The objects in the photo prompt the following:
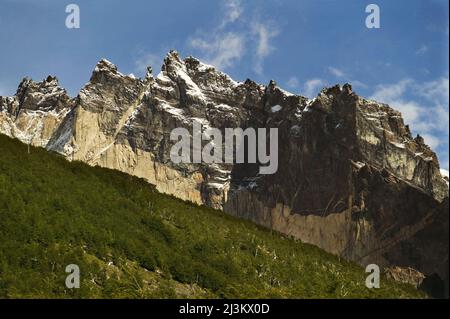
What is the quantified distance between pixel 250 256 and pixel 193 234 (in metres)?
7.10

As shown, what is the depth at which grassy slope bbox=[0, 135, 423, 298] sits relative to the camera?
59719 mm

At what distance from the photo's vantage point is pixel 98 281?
201 feet

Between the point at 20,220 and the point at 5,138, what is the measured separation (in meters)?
27.0

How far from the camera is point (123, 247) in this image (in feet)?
230

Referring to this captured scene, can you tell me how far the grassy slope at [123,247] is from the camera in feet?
196

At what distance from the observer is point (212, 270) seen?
239ft
